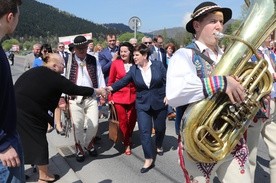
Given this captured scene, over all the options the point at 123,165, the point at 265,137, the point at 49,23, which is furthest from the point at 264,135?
the point at 49,23

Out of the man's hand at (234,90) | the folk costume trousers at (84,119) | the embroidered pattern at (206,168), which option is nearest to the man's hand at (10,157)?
the embroidered pattern at (206,168)

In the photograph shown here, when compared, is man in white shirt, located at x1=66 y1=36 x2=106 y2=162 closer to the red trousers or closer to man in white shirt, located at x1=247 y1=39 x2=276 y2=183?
the red trousers

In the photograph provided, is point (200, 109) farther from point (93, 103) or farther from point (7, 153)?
point (93, 103)

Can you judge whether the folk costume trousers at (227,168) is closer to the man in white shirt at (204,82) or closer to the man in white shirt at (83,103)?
the man in white shirt at (204,82)

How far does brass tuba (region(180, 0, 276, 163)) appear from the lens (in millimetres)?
2488

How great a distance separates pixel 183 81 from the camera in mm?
2596

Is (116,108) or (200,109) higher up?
(200,109)

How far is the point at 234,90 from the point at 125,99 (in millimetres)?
3523

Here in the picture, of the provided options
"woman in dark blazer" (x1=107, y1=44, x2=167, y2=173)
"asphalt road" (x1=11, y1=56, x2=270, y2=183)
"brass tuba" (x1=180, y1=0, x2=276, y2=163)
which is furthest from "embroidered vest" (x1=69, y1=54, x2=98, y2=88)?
"brass tuba" (x1=180, y1=0, x2=276, y2=163)

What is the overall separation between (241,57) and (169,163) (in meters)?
3.03

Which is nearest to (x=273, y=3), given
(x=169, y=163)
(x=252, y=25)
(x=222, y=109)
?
(x=252, y=25)

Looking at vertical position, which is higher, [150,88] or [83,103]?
[150,88]

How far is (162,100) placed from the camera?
209 inches

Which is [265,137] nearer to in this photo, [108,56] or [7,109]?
[7,109]
